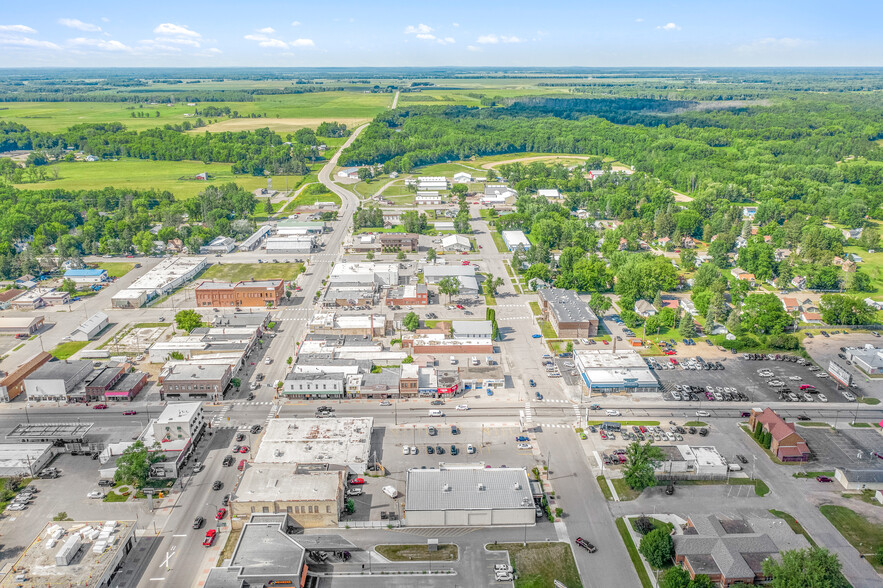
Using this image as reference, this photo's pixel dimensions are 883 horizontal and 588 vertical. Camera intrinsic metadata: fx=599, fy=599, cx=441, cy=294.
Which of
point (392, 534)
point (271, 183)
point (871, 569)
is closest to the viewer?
point (871, 569)

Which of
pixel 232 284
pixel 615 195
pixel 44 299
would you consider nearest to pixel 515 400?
pixel 232 284

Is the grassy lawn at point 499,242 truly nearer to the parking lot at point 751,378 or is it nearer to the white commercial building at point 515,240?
the white commercial building at point 515,240

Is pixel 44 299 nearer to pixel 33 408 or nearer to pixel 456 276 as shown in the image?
pixel 33 408

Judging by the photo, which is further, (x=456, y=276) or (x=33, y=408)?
(x=456, y=276)

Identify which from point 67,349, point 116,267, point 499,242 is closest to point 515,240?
point 499,242

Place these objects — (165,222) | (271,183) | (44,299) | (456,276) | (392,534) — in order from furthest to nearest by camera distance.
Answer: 1. (271,183)
2. (165,222)
3. (456,276)
4. (44,299)
5. (392,534)

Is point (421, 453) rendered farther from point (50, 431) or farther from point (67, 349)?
point (67, 349)

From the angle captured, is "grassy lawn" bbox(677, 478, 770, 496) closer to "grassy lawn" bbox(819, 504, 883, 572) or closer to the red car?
"grassy lawn" bbox(819, 504, 883, 572)
